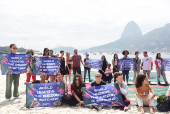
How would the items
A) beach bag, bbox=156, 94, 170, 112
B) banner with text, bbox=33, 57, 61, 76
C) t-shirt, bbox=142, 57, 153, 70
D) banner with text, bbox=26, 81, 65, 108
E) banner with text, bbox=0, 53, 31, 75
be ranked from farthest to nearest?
t-shirt, bbox=142, 57, 153, 70 < banner with text, bbox=33, 57, 61, 76 < banner with text, bbox=0, 53, 31, 75 < banner with text, bbox=26, 81, 65, 108 < beach bag, bbox=156, 94, 170, 112

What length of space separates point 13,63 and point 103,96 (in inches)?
141

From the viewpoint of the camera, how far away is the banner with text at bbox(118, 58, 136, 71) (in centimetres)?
919

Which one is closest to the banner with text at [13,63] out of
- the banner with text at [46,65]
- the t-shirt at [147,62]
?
the banner with text at [46,65]

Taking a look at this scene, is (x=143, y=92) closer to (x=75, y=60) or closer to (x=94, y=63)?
(x=75, y=60)

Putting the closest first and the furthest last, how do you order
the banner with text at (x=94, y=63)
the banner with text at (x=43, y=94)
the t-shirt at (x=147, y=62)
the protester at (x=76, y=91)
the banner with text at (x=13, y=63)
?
1. the banner with text at (x=43, y=94)
2. the protester at (x=76, y=91)
3. the banner with text at (x=13, y=63)
4. the t-shirt at (x=147, y=62)
5. the banner with text at (x=94, y=63)

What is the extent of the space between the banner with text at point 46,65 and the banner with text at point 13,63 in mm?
468

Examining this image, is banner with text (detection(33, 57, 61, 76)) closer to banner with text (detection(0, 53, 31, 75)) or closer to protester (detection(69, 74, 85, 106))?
banner with text (detection(0, 53, 31, 75))

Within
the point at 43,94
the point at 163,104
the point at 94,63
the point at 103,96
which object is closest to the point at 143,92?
the point at 163,104

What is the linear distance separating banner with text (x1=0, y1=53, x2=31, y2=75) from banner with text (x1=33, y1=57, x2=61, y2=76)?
1.54 ft

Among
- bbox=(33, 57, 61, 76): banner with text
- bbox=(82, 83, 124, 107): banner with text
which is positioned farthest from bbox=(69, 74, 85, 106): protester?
bbox=(33, 57, 61, 76): banner with text

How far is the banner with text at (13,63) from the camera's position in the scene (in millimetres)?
5922

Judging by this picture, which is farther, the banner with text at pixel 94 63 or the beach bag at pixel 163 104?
the banner with text at pixel 94 63

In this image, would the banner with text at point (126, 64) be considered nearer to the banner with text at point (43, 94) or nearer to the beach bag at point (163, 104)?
the beach bag at point (163, 104)

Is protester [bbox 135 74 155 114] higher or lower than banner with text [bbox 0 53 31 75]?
lower
